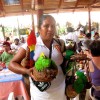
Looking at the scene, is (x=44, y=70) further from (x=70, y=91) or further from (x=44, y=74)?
(x=70, y=91)

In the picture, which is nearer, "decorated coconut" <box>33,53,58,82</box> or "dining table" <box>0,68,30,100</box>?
"decorated coconut" <box>33,53,58,82</box>

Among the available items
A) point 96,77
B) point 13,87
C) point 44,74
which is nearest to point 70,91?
point 44,74

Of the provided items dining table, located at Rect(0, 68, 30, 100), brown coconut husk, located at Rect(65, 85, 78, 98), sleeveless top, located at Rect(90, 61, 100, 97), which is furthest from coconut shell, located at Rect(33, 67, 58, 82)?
dining table, located at Rect(0, 68, 30, 100)

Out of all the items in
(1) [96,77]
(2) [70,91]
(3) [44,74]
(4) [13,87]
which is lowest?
(4) [13,87]

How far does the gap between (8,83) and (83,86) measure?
1.76 metres

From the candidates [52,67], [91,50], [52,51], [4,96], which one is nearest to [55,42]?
[52,51]

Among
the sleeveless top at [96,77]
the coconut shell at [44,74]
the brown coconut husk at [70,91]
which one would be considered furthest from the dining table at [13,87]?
the coconut shell at [44,74]

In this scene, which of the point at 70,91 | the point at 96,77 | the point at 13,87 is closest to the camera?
the point at 70,91

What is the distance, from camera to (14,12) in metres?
11.9

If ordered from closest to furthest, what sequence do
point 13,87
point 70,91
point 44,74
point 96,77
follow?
point 44,74 < point 70,91 < point 96,77 < point 13,87

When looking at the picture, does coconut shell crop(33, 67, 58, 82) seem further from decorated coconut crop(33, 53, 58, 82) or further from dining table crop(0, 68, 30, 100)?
dining table crop(0, 68, 30, 100)

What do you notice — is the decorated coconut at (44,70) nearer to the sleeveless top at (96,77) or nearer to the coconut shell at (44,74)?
the coconut shell at (44,74)

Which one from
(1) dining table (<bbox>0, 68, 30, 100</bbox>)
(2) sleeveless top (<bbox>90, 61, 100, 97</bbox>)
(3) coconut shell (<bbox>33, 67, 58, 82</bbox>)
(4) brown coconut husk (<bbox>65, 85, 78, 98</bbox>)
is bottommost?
(1) dining table (<bbox>0, 68, 30, 100</bbox>)

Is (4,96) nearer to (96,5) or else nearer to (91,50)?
(91,50)
